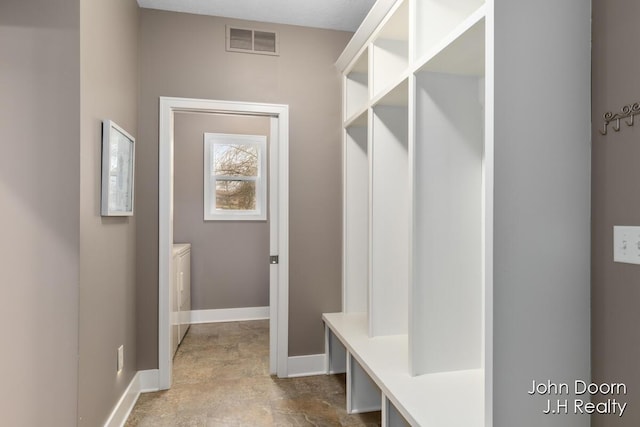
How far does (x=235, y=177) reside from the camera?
170 inches

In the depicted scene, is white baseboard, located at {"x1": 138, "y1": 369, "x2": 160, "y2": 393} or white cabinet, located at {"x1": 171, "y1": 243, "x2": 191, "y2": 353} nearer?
white baseboard, located at {"x1": 138, "y1": 369, "x2": 160, "y2": 393}

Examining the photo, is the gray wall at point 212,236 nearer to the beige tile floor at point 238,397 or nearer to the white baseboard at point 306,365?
the beige tile floor at point 238,397

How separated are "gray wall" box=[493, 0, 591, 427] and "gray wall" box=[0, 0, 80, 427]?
1.65 metres

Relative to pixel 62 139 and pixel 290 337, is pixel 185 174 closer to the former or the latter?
pixel 290 337

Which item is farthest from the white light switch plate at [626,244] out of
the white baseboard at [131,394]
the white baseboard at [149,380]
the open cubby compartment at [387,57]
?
the white baseboard at [149,380]

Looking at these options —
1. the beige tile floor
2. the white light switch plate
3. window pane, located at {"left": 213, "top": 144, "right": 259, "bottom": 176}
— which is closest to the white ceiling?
window pane, located at {"left": 213, "top": 144, "right": 259, "bottom": 176}

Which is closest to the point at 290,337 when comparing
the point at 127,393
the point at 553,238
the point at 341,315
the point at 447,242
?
the point at 341,315

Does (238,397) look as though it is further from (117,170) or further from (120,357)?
(117,170)

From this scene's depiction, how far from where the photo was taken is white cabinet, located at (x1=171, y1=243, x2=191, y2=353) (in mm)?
3152

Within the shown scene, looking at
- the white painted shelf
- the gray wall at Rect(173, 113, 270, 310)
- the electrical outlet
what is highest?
the gray wall at Rect(173, 113, 270, 310)

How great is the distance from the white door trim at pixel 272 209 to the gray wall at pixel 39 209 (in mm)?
1007

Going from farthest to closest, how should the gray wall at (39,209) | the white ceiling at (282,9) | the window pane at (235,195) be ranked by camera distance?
the window pane at (235,195)
the white ceiling at (282,9)
the gray wall at (39,209)

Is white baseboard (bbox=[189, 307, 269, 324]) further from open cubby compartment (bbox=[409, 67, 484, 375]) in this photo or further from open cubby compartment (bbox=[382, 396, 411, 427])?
open cubby compartment (bbox=[409, 67, 484, 375])

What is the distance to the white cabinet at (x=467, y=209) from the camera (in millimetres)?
1210
